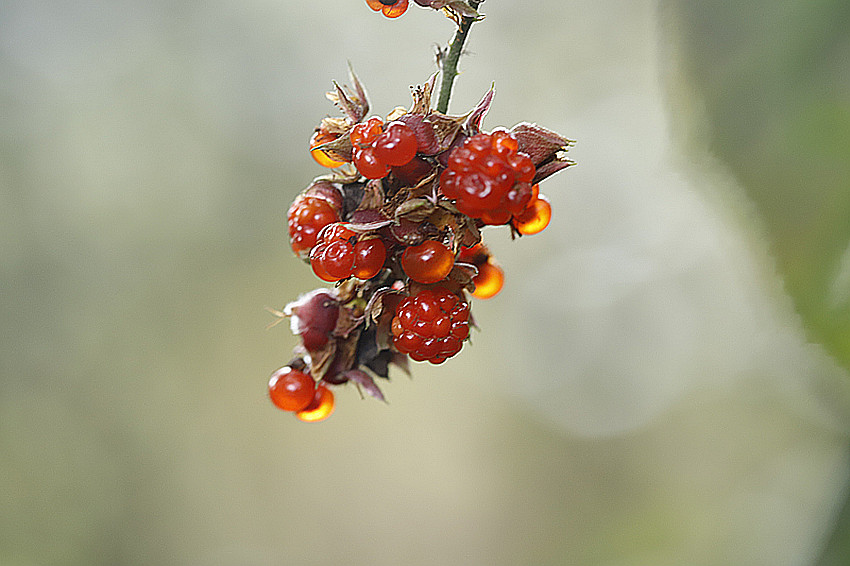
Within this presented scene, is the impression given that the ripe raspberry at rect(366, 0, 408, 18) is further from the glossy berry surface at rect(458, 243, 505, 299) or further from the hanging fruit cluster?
the glossy berry surface at rect(458, 243, 505, 299)

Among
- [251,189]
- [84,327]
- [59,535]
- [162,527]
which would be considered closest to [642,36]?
[251,189]

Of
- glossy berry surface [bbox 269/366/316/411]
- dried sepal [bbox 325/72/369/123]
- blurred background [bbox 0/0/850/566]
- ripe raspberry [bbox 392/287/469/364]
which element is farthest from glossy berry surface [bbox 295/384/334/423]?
blurred background [bbox 0/0/850/566]

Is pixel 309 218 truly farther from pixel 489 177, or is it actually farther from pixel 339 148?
pixel 489 177

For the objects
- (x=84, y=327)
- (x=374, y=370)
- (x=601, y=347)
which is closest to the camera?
(x=374, y=370)

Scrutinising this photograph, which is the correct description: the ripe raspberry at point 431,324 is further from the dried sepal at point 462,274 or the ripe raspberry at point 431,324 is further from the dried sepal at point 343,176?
the dried sepal at point 343,176

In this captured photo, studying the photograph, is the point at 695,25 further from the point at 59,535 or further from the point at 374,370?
the point at 59,535
